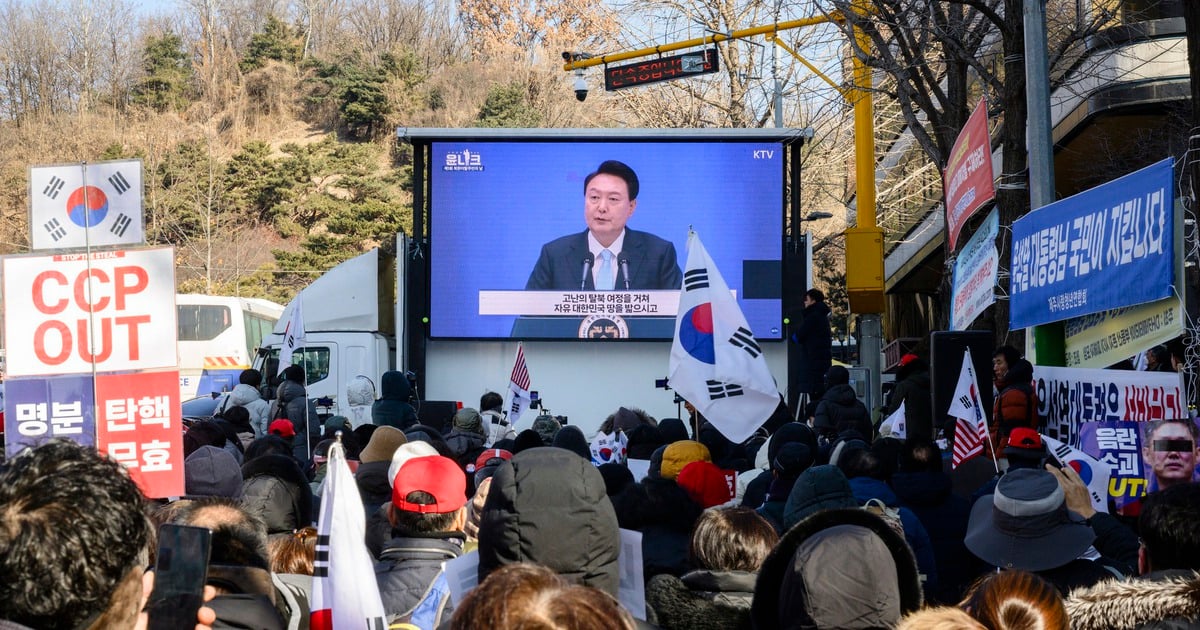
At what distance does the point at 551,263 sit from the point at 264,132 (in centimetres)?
5780

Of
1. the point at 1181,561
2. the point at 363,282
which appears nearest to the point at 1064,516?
the point at 1181,561

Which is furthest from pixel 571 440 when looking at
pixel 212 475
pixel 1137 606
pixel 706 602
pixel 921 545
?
pixel 1137 606

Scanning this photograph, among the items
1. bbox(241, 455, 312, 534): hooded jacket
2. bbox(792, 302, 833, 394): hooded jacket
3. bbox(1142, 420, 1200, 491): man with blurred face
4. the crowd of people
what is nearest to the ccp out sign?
the crowd of people

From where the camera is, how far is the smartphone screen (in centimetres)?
271

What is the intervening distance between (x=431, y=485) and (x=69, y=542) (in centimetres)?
225

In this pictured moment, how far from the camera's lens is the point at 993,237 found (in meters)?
10.1

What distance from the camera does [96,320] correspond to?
711 centimetres

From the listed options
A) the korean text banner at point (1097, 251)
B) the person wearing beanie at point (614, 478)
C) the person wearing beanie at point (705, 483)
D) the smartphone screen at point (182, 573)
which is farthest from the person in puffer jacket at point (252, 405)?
the smartphone screen at point (182, 573)

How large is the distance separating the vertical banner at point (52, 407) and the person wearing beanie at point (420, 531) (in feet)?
10.9

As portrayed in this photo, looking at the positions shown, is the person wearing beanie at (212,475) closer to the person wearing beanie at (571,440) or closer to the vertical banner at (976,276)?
the person wearing beanie at (571,440)

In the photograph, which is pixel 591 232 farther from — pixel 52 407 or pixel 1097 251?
pixel 52 407

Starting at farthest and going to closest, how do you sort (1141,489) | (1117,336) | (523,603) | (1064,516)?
(1117,336), (1141,489), (1064,516), (523,603)

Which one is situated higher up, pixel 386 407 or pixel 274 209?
pixel 274 209

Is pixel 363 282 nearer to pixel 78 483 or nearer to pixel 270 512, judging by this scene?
pixel 270 512
